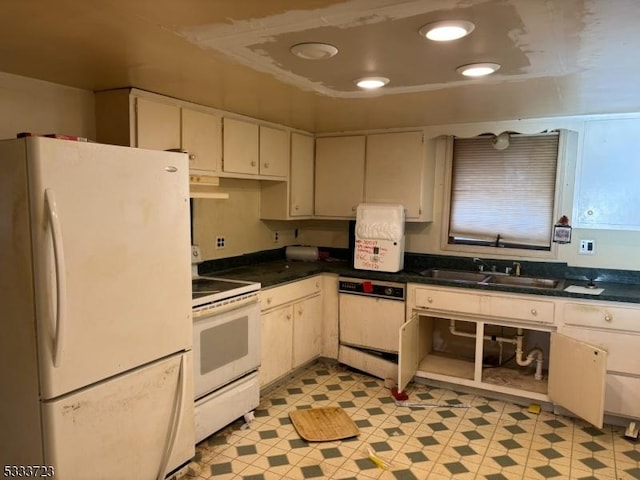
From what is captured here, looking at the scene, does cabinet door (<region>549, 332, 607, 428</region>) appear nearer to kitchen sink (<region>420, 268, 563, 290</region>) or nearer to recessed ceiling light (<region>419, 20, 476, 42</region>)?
kitchen sink (<region>420, 268, 563, 290</region>)

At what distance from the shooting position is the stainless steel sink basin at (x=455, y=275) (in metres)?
3.69

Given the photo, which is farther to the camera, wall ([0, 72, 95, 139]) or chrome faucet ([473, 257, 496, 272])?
chrome faucet ([473, 257, 496, 272])

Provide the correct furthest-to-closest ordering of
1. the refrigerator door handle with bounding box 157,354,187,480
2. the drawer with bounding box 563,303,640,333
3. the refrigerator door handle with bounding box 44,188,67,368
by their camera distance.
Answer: the drawer with bounding box 563,303,640,333
the refrigerator door handle with bounding box 157,354,187,480
the refrigerator door handle with bounding box 44,188,67,368

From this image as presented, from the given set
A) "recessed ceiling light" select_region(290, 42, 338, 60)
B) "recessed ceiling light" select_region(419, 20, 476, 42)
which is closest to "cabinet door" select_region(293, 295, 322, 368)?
"recessed ceiling light" select_region(290, 42, 338, 60)

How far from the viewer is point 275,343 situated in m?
3.31

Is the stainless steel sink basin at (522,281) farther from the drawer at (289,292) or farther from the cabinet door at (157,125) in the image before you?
the cabinet door at (157,125)

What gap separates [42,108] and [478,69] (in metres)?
2.23

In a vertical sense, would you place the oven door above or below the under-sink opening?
above

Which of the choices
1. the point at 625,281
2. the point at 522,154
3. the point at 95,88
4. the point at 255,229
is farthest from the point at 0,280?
Result: the point at 625,281

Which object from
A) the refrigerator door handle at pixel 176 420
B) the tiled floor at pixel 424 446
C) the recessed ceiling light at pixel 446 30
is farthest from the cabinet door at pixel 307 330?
the recessed ceiling light at pixel 446 30

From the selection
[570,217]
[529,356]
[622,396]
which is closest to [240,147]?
[570,217]

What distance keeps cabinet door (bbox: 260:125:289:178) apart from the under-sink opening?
5.53ft

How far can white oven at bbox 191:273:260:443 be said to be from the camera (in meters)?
2.53

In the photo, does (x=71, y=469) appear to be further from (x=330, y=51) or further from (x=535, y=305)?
(x=535, y=305)
